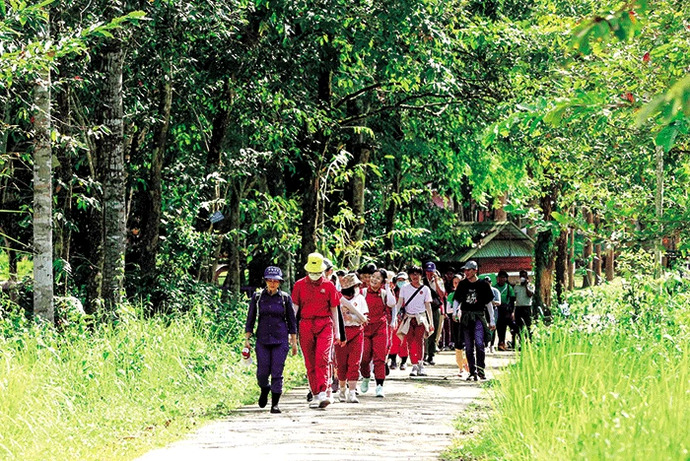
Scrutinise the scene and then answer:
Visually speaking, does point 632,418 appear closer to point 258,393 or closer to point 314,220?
point 258,393

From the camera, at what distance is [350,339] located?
1561 centimetres

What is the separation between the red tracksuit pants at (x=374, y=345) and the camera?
1681cm

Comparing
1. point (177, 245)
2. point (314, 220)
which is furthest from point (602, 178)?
point (177, 245)

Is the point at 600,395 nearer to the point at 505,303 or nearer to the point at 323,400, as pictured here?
the point at 323,400

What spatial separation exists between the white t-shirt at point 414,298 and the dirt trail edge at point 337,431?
3114 millimetres

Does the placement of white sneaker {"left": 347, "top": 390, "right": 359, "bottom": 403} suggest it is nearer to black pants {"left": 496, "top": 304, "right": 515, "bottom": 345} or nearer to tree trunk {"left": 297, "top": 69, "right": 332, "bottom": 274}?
tree trunk {"left": 297, "top": 69, "right": 332, "bottom": 274}

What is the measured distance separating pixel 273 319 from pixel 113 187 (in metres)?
4.61

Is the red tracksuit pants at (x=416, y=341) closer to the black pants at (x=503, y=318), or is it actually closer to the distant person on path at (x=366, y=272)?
the distant person on path at (x=366, y=272)

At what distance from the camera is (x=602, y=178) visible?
1803 centimetres

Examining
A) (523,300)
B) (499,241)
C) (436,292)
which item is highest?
(499,241)

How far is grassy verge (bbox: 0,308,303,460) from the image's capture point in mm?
9695

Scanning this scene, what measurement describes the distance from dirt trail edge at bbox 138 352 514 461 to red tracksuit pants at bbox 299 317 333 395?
16.3 inches

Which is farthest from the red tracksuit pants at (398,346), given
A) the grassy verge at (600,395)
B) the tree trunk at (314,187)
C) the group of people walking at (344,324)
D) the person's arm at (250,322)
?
the person's arm at (250,322)

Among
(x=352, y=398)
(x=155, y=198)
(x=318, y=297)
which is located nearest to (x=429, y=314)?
(x=352, y=398)
